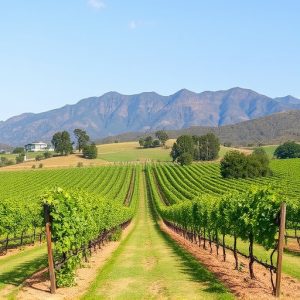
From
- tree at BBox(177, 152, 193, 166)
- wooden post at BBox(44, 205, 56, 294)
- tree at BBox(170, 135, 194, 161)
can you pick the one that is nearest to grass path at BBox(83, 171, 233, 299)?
wooden post at BBox(44, 205, 56, 294)

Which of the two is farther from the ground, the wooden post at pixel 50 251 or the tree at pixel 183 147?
the tree at pixel 183 147

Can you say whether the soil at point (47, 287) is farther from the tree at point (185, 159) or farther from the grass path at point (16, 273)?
the tree at point (185, 159)

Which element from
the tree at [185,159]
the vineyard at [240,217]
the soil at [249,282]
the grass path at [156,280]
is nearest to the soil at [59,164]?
the tree at [185,159]

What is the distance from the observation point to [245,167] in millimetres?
132500

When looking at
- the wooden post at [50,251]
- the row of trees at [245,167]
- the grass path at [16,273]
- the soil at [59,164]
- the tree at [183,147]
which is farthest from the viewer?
the tree at [183,147]

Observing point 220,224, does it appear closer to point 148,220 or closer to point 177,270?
point 177,270

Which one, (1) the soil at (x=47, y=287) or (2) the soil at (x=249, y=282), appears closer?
(2) the soil at (x=249, y=282)

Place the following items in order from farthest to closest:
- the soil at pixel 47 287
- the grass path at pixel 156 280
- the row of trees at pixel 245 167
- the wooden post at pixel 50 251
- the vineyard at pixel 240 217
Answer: the row of trees at pixel 245 167
the vineyard at pixel 240 217
the wooden post at pixel 50 251
the soil at pixel 47 287
the grass path at pixel 156 280

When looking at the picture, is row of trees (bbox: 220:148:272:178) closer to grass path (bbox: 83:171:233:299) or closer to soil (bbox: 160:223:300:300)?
grass path (bbox: 83:171:233:299)

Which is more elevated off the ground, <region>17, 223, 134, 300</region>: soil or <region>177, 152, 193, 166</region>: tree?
<region>177, 152, 193, 166</region>: tree

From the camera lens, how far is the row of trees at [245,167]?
424ft

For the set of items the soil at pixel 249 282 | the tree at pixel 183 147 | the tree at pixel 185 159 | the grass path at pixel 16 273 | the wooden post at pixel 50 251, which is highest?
the tree at pixel 183 147

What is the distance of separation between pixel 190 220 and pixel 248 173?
89.8 metres

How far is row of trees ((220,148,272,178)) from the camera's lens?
424 ft
